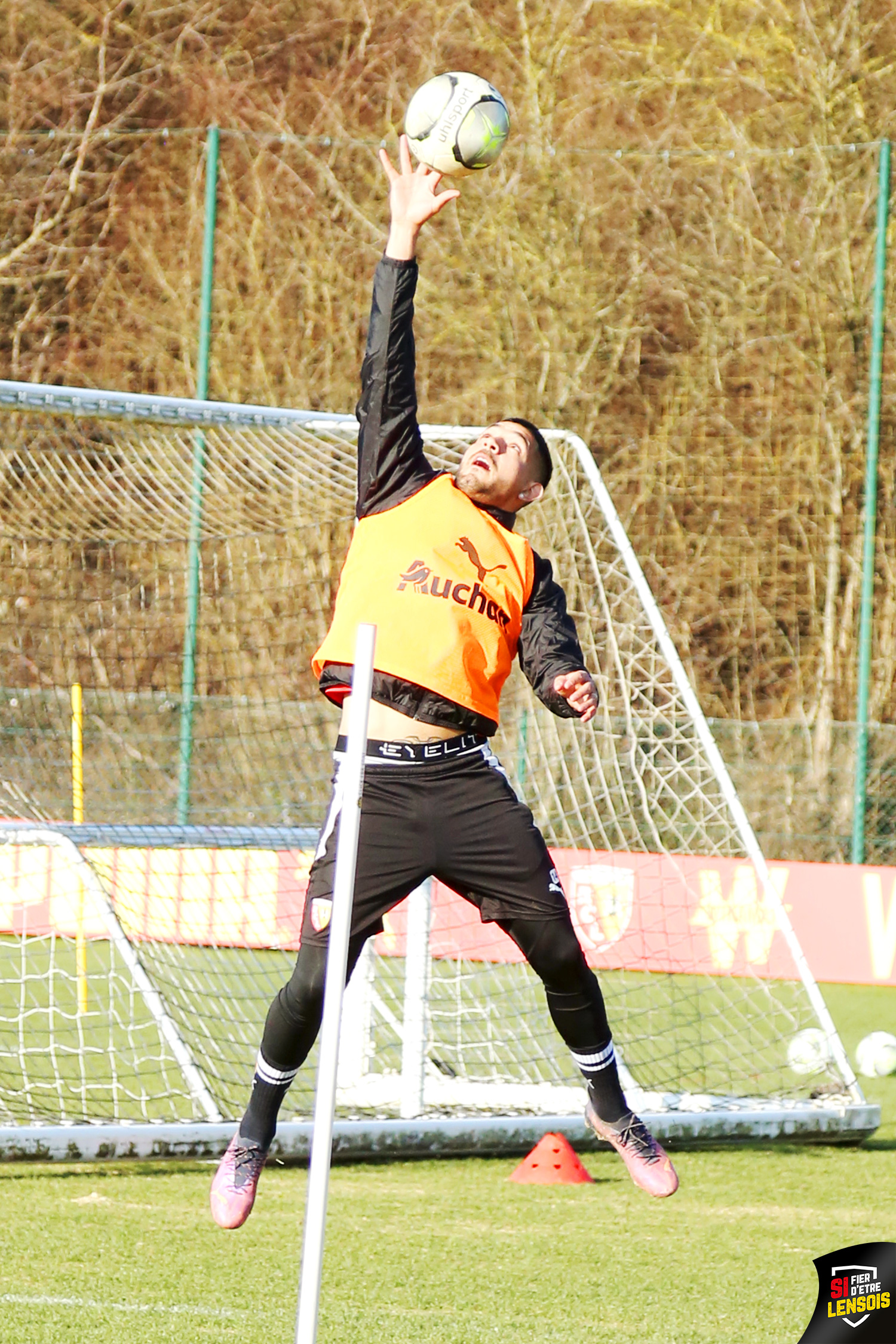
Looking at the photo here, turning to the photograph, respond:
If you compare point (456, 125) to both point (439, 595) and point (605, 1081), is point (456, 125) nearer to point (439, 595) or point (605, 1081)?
point (439, 595)

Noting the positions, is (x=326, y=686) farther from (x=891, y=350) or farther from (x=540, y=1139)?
(x=891, y=350)

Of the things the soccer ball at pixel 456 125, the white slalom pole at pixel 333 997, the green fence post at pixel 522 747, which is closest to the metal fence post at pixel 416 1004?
the green fence post at pixel 522 747

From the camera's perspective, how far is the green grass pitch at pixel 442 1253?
15.6 ft

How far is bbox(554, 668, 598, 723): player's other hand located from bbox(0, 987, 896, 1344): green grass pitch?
→ 1.53 meters

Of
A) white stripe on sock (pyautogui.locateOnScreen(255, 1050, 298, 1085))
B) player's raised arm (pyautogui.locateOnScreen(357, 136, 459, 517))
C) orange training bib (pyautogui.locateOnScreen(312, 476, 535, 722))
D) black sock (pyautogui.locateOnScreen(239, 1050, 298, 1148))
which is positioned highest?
player's raised arm (pyautogui.locateOnScreen(357, 136, 459, 517))

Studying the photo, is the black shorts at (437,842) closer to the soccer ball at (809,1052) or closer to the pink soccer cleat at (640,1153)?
the pink soccer cleat at (640,1153)

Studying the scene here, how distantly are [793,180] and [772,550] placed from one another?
9.86 ft

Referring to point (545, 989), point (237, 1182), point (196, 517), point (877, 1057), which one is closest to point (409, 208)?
point (545, 989)

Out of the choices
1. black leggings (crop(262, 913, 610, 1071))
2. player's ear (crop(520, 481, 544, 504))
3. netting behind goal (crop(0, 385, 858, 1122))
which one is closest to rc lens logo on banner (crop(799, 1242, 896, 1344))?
black leggings (crop(262, 913, 610, 1071))

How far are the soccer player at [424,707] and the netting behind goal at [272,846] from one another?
2.40 m

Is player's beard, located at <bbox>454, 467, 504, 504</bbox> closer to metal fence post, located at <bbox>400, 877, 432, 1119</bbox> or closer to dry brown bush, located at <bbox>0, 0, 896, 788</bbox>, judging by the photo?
metal fence post, located at <bbox>400, 877, 432, 1119</bbox>

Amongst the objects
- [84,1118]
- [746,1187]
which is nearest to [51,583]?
[84,1118]

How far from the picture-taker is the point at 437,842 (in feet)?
14.5

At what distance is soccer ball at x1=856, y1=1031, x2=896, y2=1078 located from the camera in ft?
30.0
